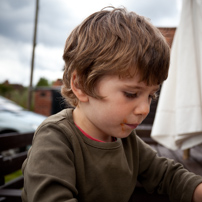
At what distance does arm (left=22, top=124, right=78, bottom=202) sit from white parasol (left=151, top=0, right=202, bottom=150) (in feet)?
3.65

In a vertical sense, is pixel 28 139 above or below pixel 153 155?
below

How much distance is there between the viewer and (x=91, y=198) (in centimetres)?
101

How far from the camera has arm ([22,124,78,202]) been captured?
756mm

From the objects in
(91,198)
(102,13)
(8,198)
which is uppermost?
(102,13)

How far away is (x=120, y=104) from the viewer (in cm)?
94

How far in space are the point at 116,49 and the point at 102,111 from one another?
0.27 m

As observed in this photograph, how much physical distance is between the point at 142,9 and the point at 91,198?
101 cm

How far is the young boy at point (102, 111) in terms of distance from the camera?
870mm

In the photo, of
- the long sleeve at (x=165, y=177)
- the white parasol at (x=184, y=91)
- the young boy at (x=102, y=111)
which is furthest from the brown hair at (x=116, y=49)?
the white parasol at (x=184, y=91)

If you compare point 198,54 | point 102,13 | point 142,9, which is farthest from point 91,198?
point 198,54

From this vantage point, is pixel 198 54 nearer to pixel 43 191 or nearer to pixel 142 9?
pixel 142 9

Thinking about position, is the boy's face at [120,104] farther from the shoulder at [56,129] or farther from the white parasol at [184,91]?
the white parasol at [184,91]

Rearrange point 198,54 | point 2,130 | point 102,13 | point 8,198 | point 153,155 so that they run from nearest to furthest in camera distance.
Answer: point 102,13, point 8,198, point 153,155, point 198,54, point 2,130

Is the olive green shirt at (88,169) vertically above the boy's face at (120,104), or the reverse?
the boy's face at (120,104)
